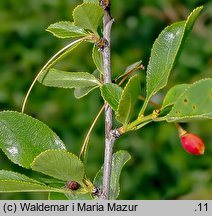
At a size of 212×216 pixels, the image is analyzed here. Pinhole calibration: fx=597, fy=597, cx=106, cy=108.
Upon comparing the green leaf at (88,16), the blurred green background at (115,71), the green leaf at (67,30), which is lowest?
the green leaf at (88,16)

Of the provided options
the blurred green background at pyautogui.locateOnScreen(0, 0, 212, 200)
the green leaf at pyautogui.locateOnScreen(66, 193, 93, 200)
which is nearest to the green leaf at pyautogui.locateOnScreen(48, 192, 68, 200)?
the green leaf at pyautogui.locateOnScreen(66, 193, 93, 200)

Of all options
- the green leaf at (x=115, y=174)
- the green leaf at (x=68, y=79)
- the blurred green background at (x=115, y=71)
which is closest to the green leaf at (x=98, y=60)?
the green leaf at (x=68, y=79)

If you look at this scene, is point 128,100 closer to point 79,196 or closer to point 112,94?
point 112,94

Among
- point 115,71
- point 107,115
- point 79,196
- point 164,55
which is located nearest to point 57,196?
point 79,196

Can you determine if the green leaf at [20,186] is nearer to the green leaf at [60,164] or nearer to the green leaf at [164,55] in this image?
the green leaf at [60,164]

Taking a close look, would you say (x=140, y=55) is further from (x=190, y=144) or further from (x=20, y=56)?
(x=190, y=144)

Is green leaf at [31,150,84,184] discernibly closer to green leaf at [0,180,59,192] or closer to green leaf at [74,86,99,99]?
green leaf at [0,180,59,192]

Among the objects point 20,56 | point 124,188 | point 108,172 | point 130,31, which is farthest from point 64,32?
point 130,31
